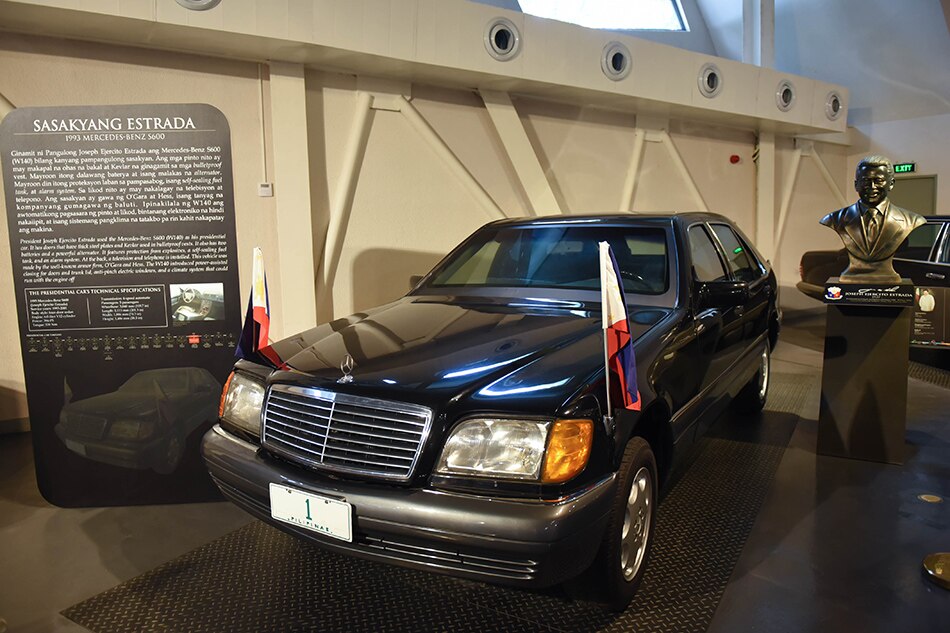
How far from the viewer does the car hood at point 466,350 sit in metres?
1.76

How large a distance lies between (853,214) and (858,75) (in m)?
6.77

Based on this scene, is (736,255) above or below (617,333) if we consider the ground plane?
above

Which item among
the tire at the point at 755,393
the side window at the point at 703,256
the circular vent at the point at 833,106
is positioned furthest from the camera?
the circular vent at the point at 833,106

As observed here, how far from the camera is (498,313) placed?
2465 mm

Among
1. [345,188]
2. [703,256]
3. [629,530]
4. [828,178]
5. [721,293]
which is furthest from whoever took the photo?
[828,178]

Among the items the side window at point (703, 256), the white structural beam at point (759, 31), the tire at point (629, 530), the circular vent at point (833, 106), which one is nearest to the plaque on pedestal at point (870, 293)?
the side window at point (703, 256)

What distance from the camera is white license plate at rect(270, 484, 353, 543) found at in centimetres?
172

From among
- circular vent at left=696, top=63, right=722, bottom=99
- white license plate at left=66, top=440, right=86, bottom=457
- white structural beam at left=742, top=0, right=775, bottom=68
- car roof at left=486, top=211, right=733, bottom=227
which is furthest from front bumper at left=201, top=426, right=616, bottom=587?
white structural beam at left=742, top=0, right=775, bottom=68

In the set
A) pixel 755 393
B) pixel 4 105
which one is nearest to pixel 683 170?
pixel 755 393

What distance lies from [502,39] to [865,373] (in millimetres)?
3606

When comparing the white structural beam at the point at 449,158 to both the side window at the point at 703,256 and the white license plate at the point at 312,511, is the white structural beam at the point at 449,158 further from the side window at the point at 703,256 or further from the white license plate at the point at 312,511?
the white license plate at the point at 312,511

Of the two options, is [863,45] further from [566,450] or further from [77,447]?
[77,447]

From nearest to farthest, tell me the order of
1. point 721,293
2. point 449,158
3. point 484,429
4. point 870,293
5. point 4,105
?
1. point 484,429
2. point 721,293
3. point 870,293
4. point 4,105
5. point 449,158

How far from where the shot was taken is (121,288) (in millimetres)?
2713
